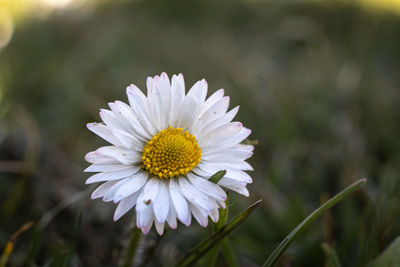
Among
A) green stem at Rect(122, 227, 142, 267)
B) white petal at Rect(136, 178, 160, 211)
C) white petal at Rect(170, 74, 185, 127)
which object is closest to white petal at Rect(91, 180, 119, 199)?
white petal at Rect(136, 178, 160, 211)

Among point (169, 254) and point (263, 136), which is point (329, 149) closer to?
point (263, 136)

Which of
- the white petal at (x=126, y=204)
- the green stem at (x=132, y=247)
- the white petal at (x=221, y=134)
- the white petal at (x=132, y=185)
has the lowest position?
the green stem at (x=132, y=247)

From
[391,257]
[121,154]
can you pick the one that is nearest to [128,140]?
[121,154]

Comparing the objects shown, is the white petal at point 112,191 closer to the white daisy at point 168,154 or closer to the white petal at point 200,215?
the white daisy at point 168,154

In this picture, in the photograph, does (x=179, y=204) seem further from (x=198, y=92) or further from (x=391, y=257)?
(x=391, y=257)

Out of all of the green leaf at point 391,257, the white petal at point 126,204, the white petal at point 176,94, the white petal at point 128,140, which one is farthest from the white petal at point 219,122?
the green leaf at point 391,257

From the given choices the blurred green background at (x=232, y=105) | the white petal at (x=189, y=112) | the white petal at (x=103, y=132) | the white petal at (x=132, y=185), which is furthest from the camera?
the blurred green background at (x=232, y=105)

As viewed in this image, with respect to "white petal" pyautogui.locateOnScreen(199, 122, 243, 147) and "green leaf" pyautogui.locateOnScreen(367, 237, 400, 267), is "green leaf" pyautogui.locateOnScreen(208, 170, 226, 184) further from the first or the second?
"green leaf" pyautogui.locateOnScreen(367, 237, 400, 267)

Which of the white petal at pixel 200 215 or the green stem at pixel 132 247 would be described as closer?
the white petal at pixel 200 215
